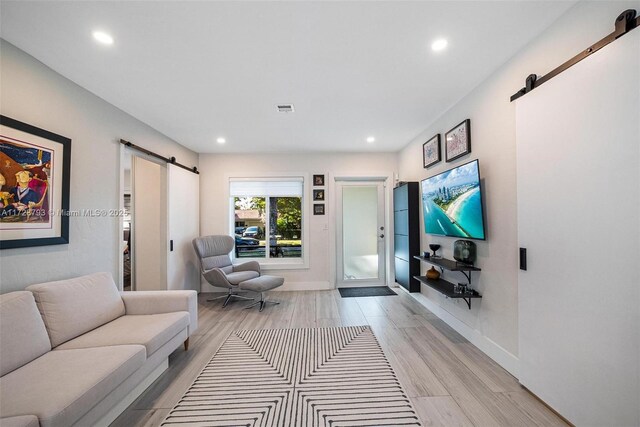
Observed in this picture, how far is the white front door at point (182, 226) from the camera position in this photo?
12.0 feet

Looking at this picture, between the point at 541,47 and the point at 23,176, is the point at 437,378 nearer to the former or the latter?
the point at 541,47

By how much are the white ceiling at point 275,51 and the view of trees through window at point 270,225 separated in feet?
6.55

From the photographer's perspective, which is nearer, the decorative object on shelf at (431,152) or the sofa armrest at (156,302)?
the sofa armrest at (156,302)

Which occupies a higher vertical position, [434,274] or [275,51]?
[275,51]

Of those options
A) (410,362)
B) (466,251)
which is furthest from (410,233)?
(410,362)

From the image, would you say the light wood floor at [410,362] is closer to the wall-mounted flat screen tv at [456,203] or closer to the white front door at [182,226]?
the white front door at [182,226]

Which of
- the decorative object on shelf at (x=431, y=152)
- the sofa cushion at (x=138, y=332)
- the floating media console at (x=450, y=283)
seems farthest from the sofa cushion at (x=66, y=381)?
the decorative object on shelf at (x=431, y=152)

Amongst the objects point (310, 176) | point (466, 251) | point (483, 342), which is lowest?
point (483, 342)

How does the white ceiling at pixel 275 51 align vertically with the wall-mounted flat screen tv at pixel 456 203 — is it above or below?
above

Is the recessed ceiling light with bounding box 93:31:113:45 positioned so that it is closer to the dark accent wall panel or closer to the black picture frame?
the black picture frame

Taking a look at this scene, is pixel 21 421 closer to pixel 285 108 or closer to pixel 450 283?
pixel 285 108

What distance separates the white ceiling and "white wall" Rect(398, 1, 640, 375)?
114mm

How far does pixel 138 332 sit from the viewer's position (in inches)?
76.2

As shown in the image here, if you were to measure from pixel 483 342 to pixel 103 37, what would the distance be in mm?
3935
